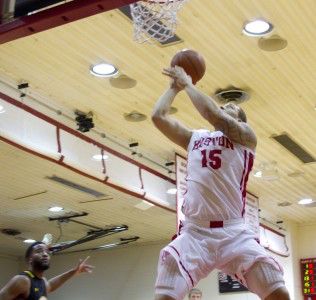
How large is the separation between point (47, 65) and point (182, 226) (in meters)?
4.06

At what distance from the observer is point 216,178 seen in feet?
13.0

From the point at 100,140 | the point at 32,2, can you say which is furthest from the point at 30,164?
the point at 32,2

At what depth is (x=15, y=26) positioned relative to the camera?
4.04 m

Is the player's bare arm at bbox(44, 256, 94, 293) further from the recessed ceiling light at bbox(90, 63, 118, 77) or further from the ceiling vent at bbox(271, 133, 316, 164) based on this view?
the ceiling vent at bbox(271, 133, 316, 164)

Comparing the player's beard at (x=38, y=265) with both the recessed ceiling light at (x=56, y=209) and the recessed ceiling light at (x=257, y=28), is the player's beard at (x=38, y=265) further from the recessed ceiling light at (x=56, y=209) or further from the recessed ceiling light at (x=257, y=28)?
the recessed ceiling light at (x=56, y=209)

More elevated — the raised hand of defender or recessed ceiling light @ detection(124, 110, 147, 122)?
recessed ceiling light @ detection(124, 110, 147, 122)

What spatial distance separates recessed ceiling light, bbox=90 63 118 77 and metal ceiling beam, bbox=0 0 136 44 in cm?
332

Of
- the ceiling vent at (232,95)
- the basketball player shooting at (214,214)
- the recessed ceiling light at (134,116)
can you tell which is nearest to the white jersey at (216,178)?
the basketball player shooting at (214,214)

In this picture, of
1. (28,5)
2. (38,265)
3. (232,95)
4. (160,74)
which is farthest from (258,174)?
(28,5)

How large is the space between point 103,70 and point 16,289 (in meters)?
2.75

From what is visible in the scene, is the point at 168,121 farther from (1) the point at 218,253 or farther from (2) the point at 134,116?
(2) the point at 134,116

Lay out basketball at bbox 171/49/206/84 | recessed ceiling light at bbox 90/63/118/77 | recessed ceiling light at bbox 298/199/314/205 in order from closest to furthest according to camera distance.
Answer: basketball at bbox 171/49/206/84, recessed ceiling light at bbox 90/63/118/77, recessed ceiling light at bbox 298/199/314/205

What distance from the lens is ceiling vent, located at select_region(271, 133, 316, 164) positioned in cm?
952

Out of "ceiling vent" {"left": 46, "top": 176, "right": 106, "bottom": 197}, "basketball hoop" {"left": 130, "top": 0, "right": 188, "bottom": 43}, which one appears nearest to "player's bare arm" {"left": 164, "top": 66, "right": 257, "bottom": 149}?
"basketball hoop" {"left": 130, "top": 0, "right": 188, "bottom": 43}
